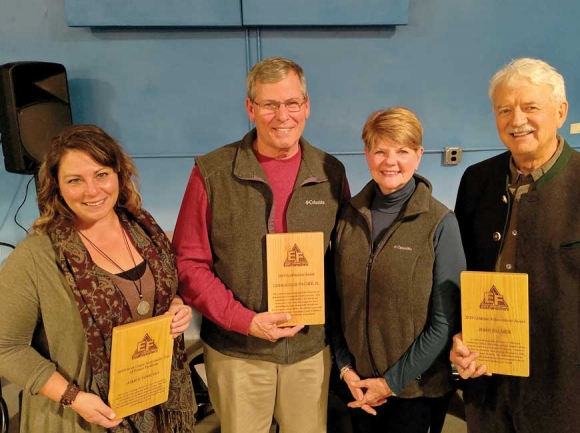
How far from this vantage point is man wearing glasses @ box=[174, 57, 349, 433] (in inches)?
59.6

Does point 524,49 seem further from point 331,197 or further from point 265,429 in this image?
point 265,429

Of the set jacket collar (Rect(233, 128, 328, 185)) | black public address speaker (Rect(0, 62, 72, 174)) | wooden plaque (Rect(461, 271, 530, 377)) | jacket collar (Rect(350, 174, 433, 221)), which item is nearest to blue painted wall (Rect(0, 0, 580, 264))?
black public address speaker (Rect(0, 62, 72, 174))

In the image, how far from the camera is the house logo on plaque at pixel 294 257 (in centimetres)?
146

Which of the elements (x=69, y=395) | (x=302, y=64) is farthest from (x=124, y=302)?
(x=302, y=64)

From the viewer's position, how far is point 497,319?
1283 mm

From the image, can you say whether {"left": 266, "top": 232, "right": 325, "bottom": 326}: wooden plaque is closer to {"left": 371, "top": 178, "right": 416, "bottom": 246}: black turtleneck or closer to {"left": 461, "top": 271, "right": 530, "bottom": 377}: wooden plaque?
{"left": 371, "top": 178, "right": 416, "bottom": 246}: black turtleneck

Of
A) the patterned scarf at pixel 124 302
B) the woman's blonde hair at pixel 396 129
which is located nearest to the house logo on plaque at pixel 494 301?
the woman's blonde hair at pixel 396 129

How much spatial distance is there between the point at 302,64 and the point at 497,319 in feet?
8.07

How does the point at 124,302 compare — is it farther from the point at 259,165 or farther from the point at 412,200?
the point at 412,200

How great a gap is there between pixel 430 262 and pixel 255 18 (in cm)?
237

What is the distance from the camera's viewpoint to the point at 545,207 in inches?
50.9

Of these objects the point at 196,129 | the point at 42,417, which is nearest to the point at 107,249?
the point at 42,417

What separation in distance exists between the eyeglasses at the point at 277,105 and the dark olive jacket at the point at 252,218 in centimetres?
15

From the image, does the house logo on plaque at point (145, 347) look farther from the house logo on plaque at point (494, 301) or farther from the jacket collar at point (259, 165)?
the house logo on plaque at point (494, 301)
